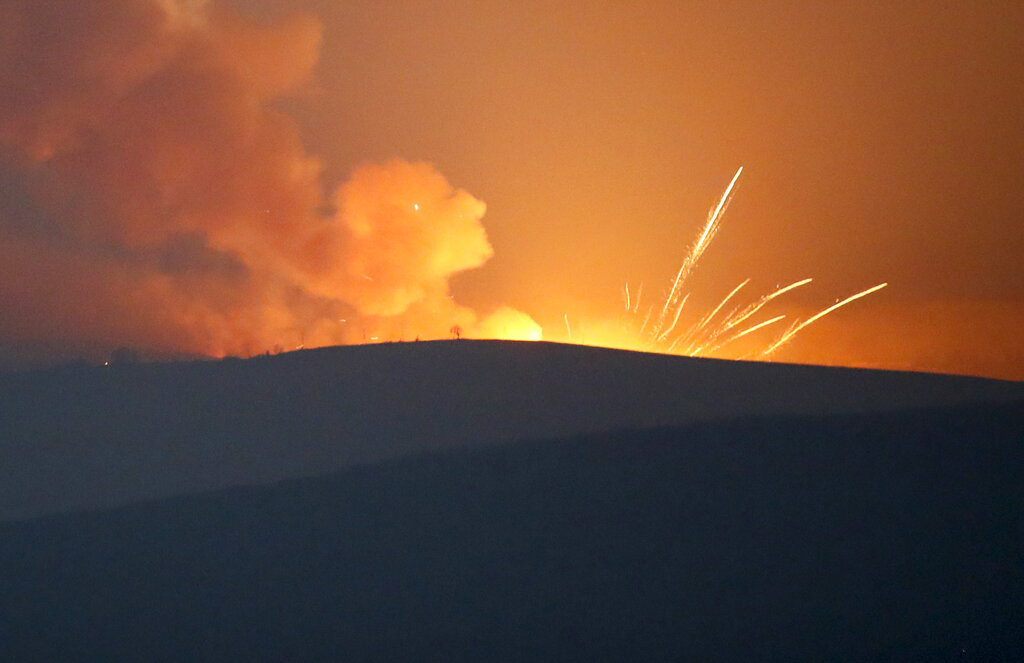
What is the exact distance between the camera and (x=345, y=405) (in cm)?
1067

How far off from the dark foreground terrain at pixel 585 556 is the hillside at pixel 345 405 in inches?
14.9

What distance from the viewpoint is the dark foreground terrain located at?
22.5ft

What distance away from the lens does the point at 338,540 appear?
806 centimetres

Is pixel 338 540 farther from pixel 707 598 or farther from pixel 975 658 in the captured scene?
pixel 975 658

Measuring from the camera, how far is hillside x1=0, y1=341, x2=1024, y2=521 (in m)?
9.55

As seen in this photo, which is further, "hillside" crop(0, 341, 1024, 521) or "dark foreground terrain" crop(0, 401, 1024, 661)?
"hillside" crop(0, 341, 1024, 521)

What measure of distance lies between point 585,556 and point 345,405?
4.08m

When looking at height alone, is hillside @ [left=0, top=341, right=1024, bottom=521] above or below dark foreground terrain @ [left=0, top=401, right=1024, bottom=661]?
above

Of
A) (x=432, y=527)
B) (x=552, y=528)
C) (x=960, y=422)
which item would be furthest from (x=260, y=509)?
(x=960, y=422)

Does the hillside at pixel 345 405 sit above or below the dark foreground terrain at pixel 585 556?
above

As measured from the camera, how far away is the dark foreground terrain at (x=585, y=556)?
22.5 ft

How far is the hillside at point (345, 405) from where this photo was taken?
9.55 metres

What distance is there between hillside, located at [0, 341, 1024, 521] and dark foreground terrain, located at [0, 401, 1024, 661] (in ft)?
1.24

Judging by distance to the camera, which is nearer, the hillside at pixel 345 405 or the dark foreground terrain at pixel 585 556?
the dark foreground terrain at pixel 585 556
